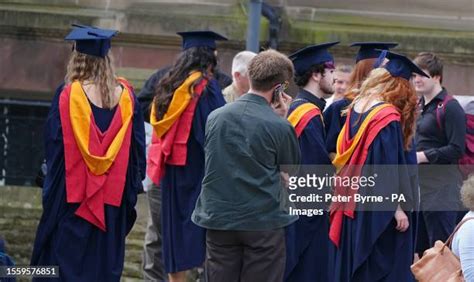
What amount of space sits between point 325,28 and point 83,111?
5.83m

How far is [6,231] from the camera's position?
47.7 ft

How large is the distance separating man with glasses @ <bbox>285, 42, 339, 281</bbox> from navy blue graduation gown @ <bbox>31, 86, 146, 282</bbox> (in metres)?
1.16

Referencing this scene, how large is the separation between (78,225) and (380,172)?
219 cm

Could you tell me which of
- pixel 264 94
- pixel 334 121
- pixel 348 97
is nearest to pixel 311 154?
pixel 334 121

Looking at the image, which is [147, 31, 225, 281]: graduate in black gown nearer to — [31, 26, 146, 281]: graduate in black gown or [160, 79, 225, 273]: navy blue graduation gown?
[160, 79, 225, 273]: navy blue graduation gown

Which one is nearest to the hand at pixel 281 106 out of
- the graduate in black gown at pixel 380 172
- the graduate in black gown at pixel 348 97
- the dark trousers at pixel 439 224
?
the graduate in black gown at pixel 380 172

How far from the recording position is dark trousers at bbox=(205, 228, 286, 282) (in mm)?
9648

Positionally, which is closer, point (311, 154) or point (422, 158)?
point (311, 154)

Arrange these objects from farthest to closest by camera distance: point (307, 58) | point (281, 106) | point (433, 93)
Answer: point (433, 93) → point (307, 58) → point (281, 106)

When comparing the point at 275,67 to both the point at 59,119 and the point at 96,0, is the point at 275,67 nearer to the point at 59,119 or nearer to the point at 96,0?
the point at 59,119

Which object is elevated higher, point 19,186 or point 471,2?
point 471,2

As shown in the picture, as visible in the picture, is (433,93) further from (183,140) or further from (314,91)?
(183,140)

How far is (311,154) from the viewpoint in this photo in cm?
1104

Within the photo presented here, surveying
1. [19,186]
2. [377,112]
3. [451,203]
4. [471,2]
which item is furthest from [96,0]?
[377,112]
